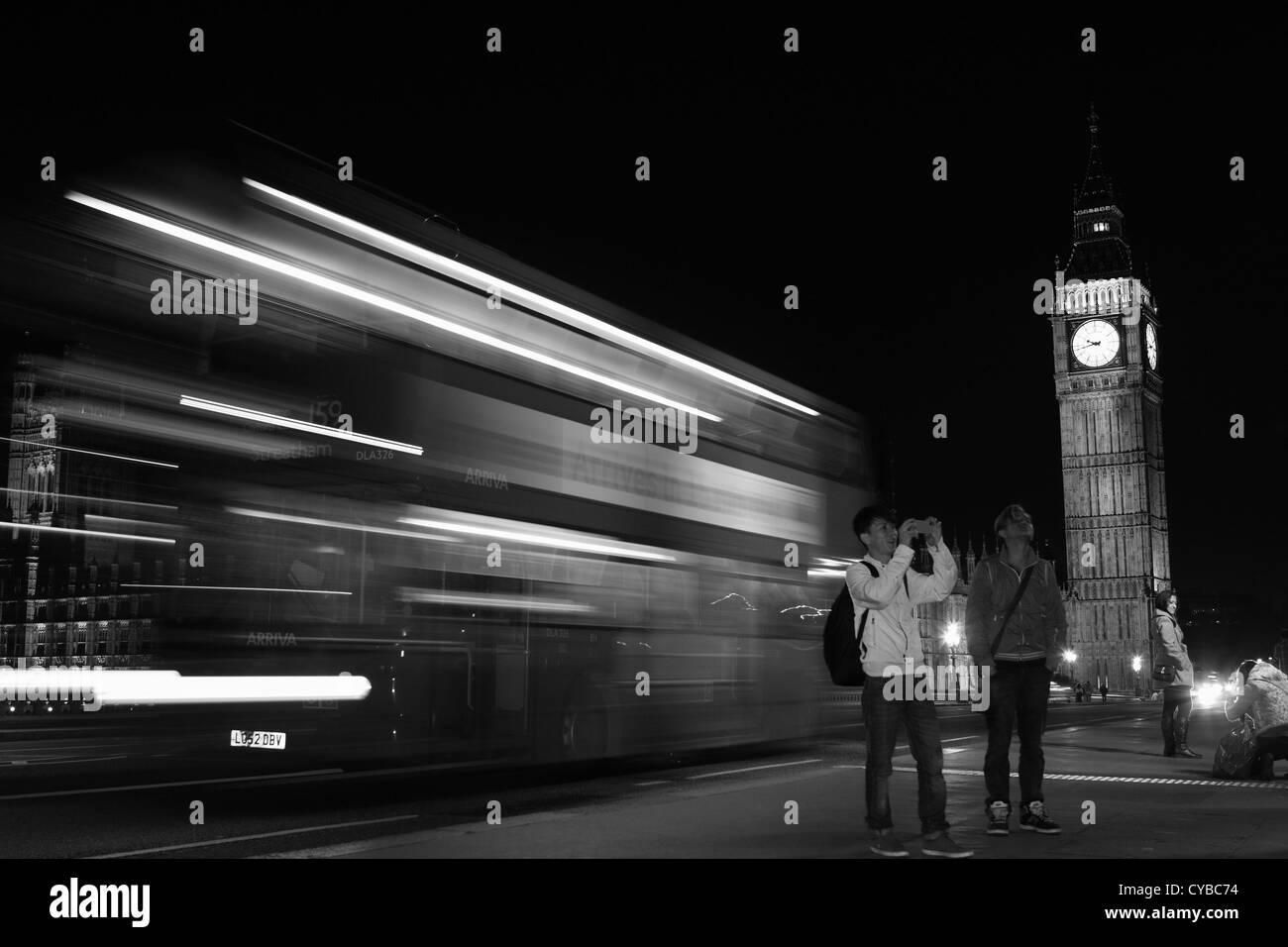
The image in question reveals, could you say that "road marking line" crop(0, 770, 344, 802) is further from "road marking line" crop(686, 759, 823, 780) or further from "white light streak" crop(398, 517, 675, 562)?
"road marking line" crop(686, 759, 823, 780)

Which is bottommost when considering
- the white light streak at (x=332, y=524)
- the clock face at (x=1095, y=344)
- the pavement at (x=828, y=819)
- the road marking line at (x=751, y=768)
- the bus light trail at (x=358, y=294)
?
the road marking line at (x=751, y=768)

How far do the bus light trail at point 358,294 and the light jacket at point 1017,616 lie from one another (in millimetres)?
3319

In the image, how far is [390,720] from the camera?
8.23m

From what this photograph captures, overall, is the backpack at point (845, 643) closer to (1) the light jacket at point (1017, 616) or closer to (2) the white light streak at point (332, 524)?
(1) the light jacket at point (1017, 616)

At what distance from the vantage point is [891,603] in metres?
6.39

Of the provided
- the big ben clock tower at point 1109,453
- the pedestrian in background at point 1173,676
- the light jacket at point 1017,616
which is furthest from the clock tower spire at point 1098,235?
the light jacket at point 1017,616

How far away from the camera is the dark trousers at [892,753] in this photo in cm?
633

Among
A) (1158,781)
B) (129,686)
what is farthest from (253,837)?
(1158,781)

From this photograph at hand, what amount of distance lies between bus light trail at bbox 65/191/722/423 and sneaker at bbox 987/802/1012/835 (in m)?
4.08

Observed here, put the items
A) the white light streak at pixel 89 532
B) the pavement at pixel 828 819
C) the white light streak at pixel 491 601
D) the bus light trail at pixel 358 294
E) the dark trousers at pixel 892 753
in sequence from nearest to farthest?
the dark trousers at pixel 892 753 → the pavement at pixel 828 819 → the white light streak at pixel 89 532 → the bus light trail at pixel 358 294 → the white light streak at pixel 491 601

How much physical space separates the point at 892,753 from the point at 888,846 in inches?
16.4

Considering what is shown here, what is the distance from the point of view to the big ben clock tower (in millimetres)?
91875

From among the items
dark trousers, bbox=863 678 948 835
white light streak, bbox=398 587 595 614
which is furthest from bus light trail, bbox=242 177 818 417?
dark trousers, bbox=863 678 948 835
